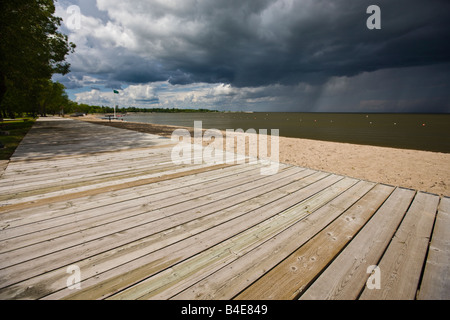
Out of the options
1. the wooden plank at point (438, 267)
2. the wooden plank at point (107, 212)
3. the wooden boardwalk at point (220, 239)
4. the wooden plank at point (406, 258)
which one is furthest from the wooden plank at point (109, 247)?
the wooden plank at point (438, 267)

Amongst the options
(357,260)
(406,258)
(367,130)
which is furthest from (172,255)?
(367,130)

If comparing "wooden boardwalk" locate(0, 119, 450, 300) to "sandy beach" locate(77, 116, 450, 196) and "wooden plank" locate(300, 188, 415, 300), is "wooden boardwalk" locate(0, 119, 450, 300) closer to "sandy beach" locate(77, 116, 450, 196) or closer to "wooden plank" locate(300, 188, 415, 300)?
"wooden plank" locate(300, 188, 415, 300)

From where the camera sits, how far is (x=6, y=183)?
380 centimetres

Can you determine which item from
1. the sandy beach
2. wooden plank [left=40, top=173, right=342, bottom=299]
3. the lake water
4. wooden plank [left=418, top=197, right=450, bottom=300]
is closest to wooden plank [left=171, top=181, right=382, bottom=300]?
wooden plank [left=40, top=173, right=342, bottom=299]

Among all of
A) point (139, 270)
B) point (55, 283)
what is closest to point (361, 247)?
point (139, 270)

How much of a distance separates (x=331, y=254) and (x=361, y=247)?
0.43m

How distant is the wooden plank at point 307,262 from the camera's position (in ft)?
5.25

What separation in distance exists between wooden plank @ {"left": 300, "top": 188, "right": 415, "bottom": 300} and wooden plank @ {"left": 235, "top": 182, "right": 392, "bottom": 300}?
0.20 ft

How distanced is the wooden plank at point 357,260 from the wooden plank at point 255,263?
0.37 metres

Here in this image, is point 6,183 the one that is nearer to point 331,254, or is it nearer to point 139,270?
point 139,270

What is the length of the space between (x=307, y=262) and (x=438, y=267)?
1267 millimetres

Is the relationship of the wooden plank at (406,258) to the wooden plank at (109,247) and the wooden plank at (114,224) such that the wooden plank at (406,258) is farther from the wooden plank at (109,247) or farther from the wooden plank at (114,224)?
the wooden plank at (114,224)

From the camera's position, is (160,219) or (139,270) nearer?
(139,270)

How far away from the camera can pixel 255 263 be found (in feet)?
6.24
